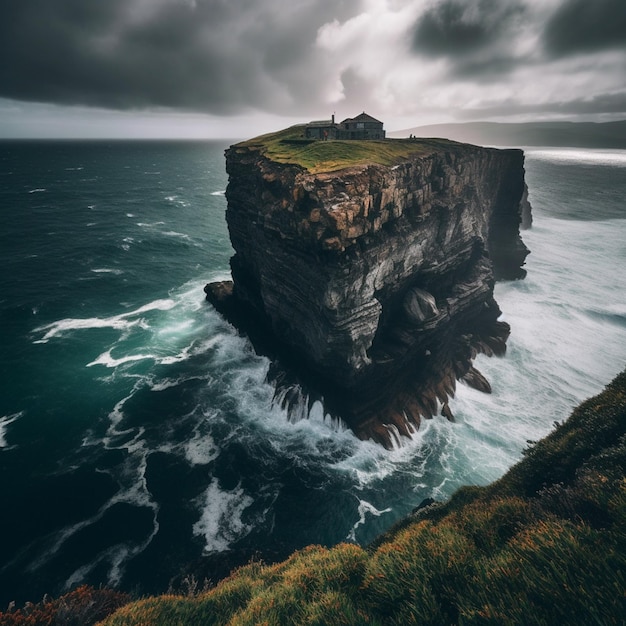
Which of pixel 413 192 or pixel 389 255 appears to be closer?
pixel 389 255

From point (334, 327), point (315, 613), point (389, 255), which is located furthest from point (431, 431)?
point (315, 613)

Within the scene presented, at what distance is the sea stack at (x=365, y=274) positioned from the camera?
113ft

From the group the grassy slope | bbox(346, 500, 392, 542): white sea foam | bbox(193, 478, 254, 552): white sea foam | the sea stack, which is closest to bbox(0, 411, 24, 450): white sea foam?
bbox(193, 478, 254, 552): white sea foam

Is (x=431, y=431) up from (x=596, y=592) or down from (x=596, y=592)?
down

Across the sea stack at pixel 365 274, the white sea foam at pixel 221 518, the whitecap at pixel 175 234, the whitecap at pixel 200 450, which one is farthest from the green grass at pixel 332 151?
the whitecap at pixel 175 234

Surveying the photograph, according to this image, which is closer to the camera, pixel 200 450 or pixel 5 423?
pixel 200 450

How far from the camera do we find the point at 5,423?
3653 cm

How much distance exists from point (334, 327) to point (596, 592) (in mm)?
28217

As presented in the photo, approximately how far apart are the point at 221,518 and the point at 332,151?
44.3 metres

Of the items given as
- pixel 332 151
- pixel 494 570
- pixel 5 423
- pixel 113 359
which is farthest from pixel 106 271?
pixel 494 570

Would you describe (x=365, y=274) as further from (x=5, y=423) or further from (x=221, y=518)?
(x=5, y=423)

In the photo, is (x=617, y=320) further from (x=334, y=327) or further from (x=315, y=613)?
(x=315, y=613)

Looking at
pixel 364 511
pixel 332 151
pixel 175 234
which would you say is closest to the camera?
pixel 364 511

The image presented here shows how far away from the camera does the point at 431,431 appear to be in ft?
132
